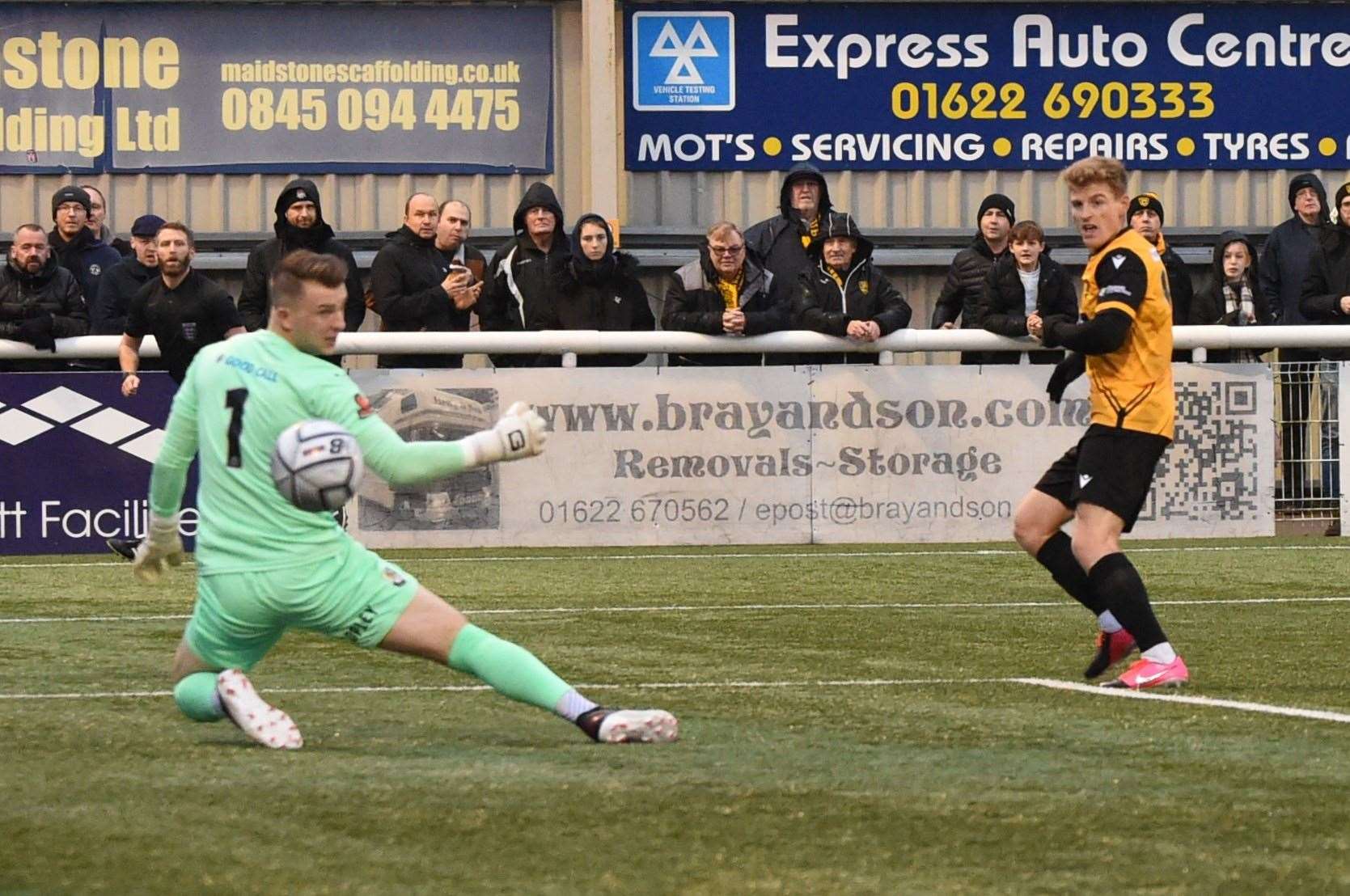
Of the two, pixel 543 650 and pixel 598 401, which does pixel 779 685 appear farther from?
pixel 598 401

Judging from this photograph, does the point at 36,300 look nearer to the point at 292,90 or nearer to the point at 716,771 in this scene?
the point at 292,90

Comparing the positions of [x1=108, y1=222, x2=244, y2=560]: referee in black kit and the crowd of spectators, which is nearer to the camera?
[x1=108, y1=222, x2=244, y2=560]: referee in black kit

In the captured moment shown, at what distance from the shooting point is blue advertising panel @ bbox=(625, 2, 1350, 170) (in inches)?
779

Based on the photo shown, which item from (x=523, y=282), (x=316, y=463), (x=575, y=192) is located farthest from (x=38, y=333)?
(x=316, y=463)

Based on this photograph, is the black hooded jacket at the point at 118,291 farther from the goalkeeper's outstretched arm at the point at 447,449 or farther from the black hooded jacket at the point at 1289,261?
the goalkeeper's outstretched arm at the point at 447,449

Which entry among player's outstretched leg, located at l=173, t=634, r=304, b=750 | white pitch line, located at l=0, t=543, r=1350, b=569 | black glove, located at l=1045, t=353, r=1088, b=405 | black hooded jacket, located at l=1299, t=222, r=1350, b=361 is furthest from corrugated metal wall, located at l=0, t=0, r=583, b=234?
player's outstretched leg, located at l=173, t=634, r=304, b=750

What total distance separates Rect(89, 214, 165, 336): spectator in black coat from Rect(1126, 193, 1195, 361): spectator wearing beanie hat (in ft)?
19.1

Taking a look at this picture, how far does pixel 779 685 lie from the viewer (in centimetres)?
806

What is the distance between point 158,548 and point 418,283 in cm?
792

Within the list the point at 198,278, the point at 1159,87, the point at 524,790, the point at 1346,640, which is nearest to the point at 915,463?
the point at 198,278

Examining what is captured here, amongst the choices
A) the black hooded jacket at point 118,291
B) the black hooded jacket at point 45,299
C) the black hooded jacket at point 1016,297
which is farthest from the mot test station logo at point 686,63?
the black hooded jacket at point 45,299

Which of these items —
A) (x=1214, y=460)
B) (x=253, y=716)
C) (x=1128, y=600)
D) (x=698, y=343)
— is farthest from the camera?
(x=1214, y=460)

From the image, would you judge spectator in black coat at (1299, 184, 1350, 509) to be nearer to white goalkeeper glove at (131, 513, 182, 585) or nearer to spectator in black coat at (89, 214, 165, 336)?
spectator in black coat at (89, 214, 165, 336)

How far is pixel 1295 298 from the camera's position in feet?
52.0
